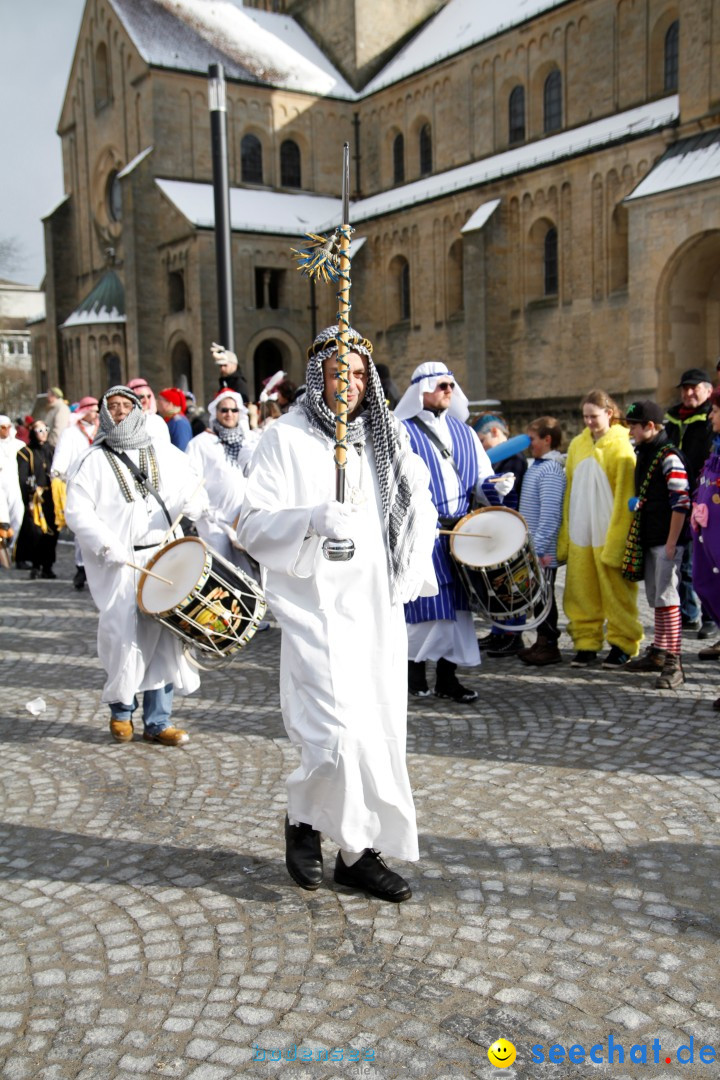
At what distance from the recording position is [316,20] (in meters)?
43.5

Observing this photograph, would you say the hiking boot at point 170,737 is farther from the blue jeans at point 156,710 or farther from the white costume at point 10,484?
the white costume at point 10,484

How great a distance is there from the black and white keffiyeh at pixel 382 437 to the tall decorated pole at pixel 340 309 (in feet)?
0.38

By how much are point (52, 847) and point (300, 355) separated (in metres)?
35.6

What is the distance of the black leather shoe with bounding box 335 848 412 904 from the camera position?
369 centimetres

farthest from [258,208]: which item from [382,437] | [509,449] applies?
[382,437]

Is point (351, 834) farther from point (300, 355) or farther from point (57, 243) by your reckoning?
point (57, 243)

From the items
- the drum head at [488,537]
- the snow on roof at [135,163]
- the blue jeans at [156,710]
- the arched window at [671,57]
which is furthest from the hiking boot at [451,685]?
the snow on roof at [135,163]

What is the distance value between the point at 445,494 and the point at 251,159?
3743 centimetres

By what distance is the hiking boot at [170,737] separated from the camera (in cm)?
577

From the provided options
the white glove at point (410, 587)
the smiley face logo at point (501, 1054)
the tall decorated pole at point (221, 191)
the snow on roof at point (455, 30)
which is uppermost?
the snow on roof at point (455, 30)

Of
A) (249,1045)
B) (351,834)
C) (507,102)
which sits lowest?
(249,1045)

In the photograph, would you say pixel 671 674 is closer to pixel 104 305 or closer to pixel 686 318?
pixel 686 318

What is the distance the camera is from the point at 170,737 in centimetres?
578

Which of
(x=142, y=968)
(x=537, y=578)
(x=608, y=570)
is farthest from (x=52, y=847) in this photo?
(x=608, y=570)
